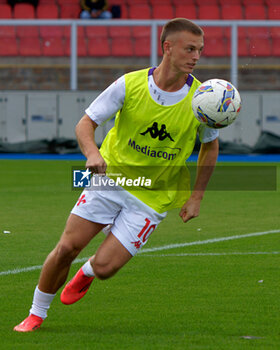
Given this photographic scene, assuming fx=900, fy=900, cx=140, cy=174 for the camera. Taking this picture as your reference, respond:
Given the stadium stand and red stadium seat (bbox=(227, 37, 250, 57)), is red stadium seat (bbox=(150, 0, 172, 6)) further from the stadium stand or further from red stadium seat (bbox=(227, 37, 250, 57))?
red stadium seat (bbox=(227, 37, 250, 57))

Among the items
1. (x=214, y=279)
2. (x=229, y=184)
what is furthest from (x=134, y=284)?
(x=229, y=184)

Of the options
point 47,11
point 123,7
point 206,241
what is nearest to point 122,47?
point 123,7

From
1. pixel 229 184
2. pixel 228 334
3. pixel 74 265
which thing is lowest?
pixel 229 184

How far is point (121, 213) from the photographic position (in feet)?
19.8

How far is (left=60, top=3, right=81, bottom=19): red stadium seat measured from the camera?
31.4 m

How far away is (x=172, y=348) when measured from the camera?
17.7 feet

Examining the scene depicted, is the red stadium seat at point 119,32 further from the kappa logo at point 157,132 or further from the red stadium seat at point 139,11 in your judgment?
the kappa logo at point 157,132

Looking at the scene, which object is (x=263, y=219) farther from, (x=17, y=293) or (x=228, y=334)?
(x=228, y=334)

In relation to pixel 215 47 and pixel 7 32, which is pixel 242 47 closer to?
pixel 215 47

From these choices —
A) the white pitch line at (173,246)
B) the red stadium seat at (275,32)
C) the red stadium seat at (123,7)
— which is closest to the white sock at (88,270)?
the white pitch line at (173,246)

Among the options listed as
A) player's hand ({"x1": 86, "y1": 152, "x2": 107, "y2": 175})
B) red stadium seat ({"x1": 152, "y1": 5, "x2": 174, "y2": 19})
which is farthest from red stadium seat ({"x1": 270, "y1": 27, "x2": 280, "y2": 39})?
player's hand ({"x1": 86, "y1": 152, "x2": 107, "y2": 175})

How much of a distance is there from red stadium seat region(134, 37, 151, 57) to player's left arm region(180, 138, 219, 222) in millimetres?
23912

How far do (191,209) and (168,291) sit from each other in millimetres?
1380

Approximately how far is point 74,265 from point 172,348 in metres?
3.46
